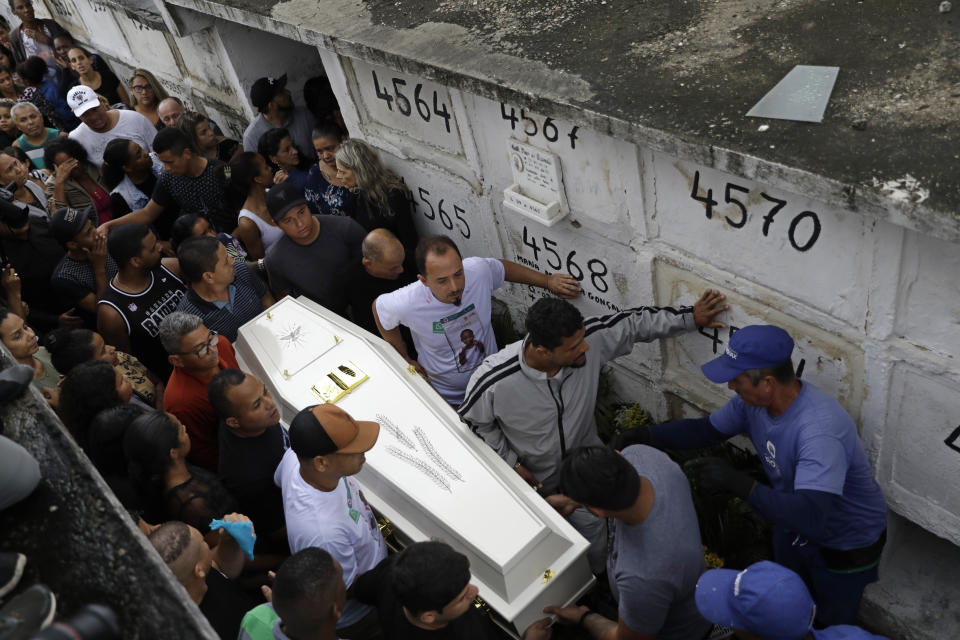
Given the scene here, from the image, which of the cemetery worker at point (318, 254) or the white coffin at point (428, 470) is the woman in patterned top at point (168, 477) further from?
the cemetery worker at point (318, 254)

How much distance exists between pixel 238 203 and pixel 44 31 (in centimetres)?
586

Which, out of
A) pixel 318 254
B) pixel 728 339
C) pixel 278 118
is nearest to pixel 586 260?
pixel 728 339

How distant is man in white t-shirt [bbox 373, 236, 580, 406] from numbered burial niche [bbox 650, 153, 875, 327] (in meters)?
0.97

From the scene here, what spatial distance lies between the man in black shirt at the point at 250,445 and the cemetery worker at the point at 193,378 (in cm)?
42

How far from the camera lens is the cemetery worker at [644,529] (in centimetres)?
281

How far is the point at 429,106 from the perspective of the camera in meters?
4.80

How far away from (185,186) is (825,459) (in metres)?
4.86

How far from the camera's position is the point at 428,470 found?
382 centimetres

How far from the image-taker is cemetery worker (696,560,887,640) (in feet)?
8.29

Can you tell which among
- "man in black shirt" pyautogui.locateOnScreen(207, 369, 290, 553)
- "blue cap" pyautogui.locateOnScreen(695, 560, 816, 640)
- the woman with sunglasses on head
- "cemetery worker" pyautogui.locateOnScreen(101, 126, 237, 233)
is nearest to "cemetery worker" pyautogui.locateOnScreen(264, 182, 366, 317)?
"man in black shirt" pyautogui.locateOnScreen(207, 369, 290, 553)

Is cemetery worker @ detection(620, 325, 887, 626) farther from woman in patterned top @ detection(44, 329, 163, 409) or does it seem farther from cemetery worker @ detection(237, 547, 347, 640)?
woman in patterned top @ detection(44, 329, 163, 409)

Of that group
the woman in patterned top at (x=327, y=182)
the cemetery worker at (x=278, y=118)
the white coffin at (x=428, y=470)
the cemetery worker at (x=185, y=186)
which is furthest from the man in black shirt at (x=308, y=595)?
the cemetery worker at (x=278, y=118)

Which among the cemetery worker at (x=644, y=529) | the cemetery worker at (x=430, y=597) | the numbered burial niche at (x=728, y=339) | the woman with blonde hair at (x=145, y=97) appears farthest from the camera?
the woman with blonde hair at (x=145, y=97)

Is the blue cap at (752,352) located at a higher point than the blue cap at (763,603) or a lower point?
higher
